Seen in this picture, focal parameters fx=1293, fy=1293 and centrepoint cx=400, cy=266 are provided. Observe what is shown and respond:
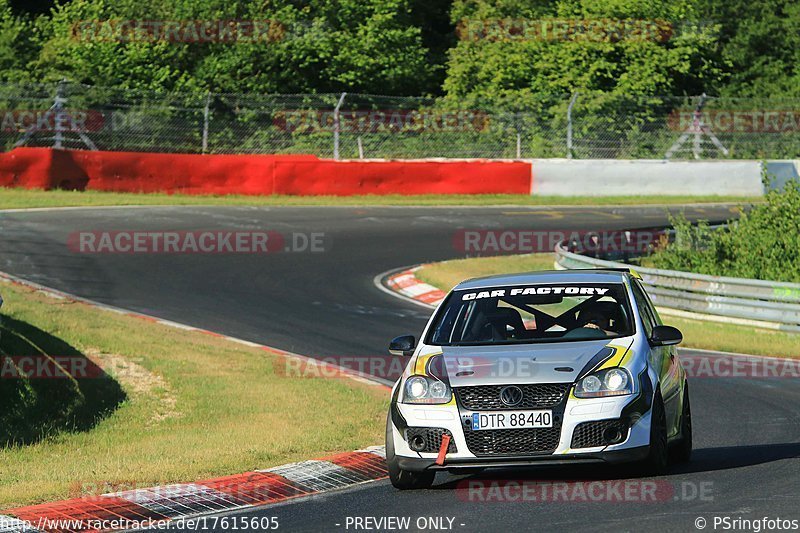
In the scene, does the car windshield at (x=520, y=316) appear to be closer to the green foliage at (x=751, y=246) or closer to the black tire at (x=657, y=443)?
the black tire at (x=657, y=443)

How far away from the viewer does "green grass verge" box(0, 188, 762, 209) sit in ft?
92.8

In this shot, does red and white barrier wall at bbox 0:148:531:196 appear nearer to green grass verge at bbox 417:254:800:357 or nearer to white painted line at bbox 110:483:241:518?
green grass verge at bbox 417:254:800:357

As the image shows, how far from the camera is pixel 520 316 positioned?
29.5ft

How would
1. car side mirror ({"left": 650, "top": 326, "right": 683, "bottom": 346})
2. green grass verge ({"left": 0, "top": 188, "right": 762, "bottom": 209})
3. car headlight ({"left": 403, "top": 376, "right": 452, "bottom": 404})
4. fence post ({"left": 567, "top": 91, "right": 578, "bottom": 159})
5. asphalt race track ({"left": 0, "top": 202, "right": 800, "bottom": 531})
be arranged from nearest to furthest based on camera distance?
asphalt race track ({"left": 0, "top": 202, "right": 800, "bottom": 531}) → car headlight ({"left": 403, "top": 376, "right": 452, "bottom": 404}) → car side mirror ({"left": 650, "top": 326, "right": 683, "bottom": 346}) → green grass verge ({"left": 0, "top": 188, "right": 762, "bottom": 209}) → fence post ({"left": 567, "top": 91, "right": 578, "bottom": 159})

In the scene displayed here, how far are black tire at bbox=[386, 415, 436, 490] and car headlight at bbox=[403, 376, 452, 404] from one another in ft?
0.78

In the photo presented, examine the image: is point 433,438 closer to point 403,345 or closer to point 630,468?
point 403,345

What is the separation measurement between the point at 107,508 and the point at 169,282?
13218 millimetres

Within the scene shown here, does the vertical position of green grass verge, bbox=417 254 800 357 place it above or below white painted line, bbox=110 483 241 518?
below

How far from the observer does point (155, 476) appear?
874cm

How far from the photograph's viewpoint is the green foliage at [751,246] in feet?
68.3

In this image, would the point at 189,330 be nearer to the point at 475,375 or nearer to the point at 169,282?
the point at 169,282

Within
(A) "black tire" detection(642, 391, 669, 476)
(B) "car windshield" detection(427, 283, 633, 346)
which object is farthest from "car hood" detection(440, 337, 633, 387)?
(A) "black tire" detection(642, 391, 669, 476)

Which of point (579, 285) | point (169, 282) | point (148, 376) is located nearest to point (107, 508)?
point (579, 285)

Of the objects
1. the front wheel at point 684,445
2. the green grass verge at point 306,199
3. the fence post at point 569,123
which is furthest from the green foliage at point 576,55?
the front wheel at point 684,445
